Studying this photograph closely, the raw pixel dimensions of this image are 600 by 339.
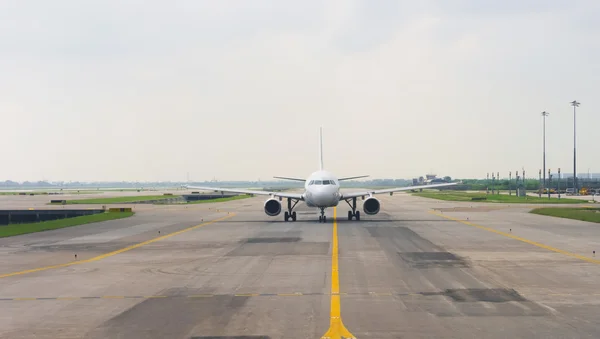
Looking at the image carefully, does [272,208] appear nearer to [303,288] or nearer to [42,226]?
[42,226]

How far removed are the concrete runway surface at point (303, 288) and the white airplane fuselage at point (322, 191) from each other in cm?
991

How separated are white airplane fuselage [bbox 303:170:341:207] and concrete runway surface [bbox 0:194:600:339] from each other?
991 cm

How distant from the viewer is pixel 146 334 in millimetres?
→ 10484

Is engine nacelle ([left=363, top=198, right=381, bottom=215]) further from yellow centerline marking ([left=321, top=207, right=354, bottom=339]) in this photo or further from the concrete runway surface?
yellow centerline marking ([left=321, top=207, right=354, bottom=339])

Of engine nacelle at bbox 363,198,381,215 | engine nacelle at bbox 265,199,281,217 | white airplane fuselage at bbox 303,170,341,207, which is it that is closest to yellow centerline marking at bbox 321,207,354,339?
white airplane fuselage at bbox 303,170,341,207

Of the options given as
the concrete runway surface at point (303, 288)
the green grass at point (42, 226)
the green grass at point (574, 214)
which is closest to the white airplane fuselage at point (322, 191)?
the concrete runway surface at point (303, 288)

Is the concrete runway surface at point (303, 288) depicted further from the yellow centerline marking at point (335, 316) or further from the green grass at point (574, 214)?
the green grass at point (574, 214)

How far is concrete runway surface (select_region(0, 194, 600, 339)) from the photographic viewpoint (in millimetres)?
10883

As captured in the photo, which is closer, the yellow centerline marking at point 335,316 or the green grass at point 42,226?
the yellow centerline marking at point 335,316

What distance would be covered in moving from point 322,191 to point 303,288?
2420 centimetres

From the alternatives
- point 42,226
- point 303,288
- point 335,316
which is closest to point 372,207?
point 42,226

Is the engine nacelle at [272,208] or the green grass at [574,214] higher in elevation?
the engine nacelle at [272,208]

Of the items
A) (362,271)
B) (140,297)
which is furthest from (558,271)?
(140,297)

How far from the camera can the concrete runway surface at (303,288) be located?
10883mm
